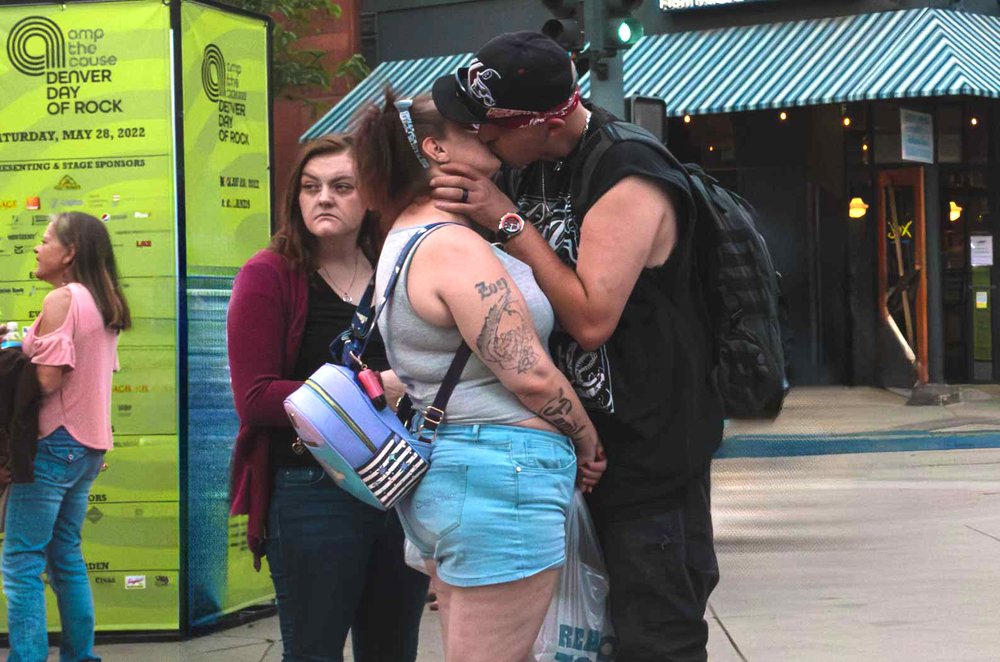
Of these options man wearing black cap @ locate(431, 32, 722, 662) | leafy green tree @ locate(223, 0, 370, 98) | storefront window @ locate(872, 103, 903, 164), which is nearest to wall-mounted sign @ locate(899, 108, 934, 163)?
storefront window @ locate(872, 103, 903, 164)

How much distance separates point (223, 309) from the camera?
6.18 metres

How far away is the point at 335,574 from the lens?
11.8 ft

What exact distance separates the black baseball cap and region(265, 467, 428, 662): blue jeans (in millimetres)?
1156

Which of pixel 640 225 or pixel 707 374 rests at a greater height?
pixel 640 225

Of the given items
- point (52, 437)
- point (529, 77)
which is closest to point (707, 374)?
point (529, 77)

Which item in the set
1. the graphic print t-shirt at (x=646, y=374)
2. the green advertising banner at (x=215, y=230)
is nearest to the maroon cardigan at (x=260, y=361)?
the graphic print t-shirt at (x=646, y=374)

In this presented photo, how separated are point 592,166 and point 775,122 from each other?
1611 cm

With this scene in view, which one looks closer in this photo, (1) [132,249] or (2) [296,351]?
(2) [296,351]

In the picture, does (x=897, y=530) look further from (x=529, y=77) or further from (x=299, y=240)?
(x=529, y=77)

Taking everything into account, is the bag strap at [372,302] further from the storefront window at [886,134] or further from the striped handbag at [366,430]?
the storefront window at [886,134]

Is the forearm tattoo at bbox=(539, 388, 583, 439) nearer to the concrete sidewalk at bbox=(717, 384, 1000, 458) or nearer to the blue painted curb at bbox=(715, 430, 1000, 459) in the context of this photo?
the concrete sidewalk at bbox=(717, 384, 1000, 458)

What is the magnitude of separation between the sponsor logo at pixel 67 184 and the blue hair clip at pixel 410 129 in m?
3.60

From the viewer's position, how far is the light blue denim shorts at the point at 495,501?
2715 millimetres

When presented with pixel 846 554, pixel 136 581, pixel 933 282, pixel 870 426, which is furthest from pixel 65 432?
pixel 933 282
